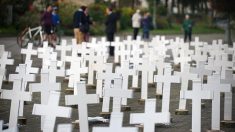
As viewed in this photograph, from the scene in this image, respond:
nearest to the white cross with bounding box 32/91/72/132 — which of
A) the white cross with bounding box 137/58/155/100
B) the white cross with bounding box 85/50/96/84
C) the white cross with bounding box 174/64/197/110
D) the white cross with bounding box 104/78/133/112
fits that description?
the white cross with bounding box 104/78/133/112

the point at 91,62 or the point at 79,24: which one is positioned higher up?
the point at 79,24

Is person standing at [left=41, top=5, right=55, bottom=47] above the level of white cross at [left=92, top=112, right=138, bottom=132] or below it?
above

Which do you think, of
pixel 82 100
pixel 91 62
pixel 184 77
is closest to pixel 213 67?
pixel 184 77

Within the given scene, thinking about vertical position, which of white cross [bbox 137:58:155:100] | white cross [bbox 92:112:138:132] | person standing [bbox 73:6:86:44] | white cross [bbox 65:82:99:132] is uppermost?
person standing [bbox 73:6:86:44]

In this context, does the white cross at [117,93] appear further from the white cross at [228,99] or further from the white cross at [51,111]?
the white cross at [228,99]

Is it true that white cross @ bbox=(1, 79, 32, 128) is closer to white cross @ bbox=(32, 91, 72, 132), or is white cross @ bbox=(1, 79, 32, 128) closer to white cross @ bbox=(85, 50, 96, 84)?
white cross @ bbox=(32, 91, 72, 132)

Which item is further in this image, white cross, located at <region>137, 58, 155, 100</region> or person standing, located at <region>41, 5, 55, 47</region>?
person standing, located at <region>41, 5, 55, 47</region>

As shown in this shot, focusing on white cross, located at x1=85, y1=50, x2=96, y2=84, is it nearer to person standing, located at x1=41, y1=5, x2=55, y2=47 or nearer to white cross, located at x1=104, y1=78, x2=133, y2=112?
white cross, located at x1=104, y1=78, x2=133, y2=112

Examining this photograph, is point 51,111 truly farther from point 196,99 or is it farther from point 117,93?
point 196,99

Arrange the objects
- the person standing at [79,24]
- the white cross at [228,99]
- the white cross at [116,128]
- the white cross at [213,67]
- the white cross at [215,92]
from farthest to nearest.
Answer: the person standing at [79,24], the white cross at [213,67], the white cross at [228,99], the white cross at [215,92], the white cross at [116,128]

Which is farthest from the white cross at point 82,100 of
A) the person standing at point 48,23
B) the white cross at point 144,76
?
the person standing at point 48,23

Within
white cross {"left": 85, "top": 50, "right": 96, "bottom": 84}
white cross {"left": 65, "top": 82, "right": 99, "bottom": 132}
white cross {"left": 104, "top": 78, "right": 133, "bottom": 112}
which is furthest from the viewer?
white cross {"left": 85, "top": 50, "right": 96, "bottom": 84}

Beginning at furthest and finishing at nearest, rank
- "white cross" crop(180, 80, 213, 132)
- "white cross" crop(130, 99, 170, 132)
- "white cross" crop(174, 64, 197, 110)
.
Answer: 1. "white cross" crop(174, 64, 197, 110)
2. "white cross" crop(180, 80, 213, 132)
3. "white cross" crop(130, 99, 170, 132)

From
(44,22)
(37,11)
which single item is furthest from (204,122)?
(37,11)
